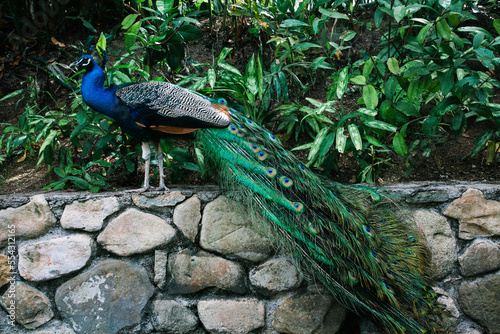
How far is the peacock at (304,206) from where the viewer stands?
194 cm

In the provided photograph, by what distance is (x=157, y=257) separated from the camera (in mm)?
2209

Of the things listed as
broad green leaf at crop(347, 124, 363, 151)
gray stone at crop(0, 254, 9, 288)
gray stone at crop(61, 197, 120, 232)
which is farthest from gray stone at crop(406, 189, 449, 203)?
gray stone at crop(0, 254, 9, 288)

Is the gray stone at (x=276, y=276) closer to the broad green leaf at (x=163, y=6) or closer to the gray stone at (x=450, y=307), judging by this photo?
the gray stone at (x=450, y=307)

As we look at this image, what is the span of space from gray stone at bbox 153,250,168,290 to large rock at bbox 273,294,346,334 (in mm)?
627

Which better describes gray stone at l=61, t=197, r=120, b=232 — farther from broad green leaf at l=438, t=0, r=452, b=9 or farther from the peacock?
broad green leaf at l=438, t=0, r=452, b=9

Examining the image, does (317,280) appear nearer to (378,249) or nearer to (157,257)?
(378,249)

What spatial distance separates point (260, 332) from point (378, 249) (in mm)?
781

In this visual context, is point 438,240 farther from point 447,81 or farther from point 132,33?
point 132,33

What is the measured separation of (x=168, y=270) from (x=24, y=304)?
2.41 feet

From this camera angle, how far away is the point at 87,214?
7.13 ft

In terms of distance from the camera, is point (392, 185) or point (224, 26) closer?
point (392, 185)

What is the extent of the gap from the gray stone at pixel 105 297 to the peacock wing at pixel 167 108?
0.78 m

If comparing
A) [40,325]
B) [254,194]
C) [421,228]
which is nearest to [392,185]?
[421,228]

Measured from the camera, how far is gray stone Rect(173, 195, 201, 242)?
2.23 metres
